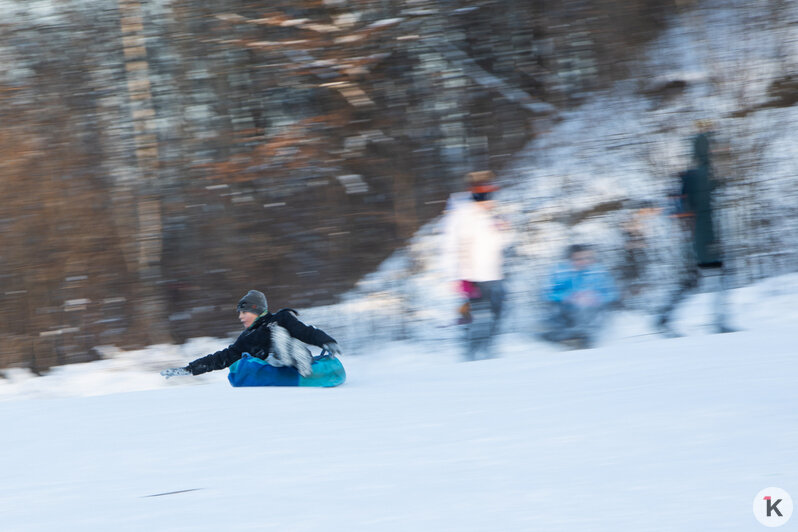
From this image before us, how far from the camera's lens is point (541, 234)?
32.1 feet

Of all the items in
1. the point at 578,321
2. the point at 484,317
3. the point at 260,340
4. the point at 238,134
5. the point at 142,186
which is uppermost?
the point at 238,134

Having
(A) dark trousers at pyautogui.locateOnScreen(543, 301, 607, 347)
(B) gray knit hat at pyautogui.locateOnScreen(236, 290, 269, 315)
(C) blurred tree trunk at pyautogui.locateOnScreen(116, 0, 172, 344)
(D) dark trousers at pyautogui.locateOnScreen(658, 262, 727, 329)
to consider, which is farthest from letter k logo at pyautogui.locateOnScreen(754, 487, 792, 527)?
(C) blurred tree trunk at pyautogui.locateOnScreen(116, 0, 172, 344)

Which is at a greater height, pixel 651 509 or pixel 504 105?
pixel 504 105

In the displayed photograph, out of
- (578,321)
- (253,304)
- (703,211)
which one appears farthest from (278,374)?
(703,211)

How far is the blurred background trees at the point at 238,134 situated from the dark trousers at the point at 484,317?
266 cm

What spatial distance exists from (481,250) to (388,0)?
4114mm

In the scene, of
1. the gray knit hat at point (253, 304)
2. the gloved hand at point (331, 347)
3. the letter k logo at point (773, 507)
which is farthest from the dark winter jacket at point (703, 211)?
the letter k logo at point (773, 507)

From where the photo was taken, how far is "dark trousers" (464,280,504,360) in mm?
7324

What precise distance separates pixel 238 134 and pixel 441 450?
7248 millimetres

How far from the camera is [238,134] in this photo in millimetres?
10625

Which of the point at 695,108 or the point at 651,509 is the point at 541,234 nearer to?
the point at 695,108

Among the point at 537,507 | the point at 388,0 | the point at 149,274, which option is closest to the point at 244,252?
the point at 149,274

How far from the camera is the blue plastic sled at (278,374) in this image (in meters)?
6.11

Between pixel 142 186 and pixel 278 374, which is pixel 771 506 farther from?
pixel 142 186
